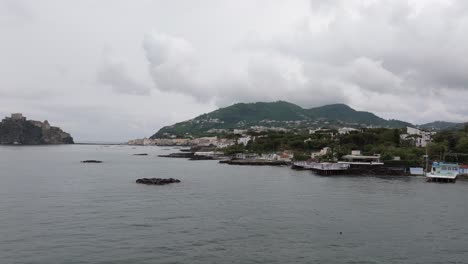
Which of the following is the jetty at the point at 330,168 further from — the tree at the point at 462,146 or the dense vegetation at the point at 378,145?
the tree at the point at 462,146

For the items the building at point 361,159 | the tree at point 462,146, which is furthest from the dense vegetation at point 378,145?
the building at point 361,159

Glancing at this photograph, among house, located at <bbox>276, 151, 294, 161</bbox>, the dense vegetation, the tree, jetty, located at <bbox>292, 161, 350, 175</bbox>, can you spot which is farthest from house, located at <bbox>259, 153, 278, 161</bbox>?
the tree

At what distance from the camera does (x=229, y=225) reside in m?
31.4

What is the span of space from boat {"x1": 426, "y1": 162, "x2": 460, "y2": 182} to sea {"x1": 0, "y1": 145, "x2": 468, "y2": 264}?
49.3ft

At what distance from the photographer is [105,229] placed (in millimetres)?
29438

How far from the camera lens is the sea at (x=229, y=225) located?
24078mm

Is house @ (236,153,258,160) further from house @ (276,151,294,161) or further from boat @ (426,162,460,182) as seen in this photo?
boat @ (426,162,460,182)

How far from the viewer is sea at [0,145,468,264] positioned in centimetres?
2408

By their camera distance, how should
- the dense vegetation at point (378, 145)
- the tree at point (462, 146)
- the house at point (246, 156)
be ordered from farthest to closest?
the house at point (246, 156) → the tree at point (462, 146) → the dense vegetation at point (378, 145)

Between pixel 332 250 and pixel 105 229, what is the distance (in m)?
16.0

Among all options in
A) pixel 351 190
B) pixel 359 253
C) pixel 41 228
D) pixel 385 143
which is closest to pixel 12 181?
pixel 41 228

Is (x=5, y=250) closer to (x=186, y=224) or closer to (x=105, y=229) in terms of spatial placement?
(x=105, y=229)

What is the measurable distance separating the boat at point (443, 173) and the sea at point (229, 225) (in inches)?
592

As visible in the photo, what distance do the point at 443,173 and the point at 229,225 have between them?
51.4m
